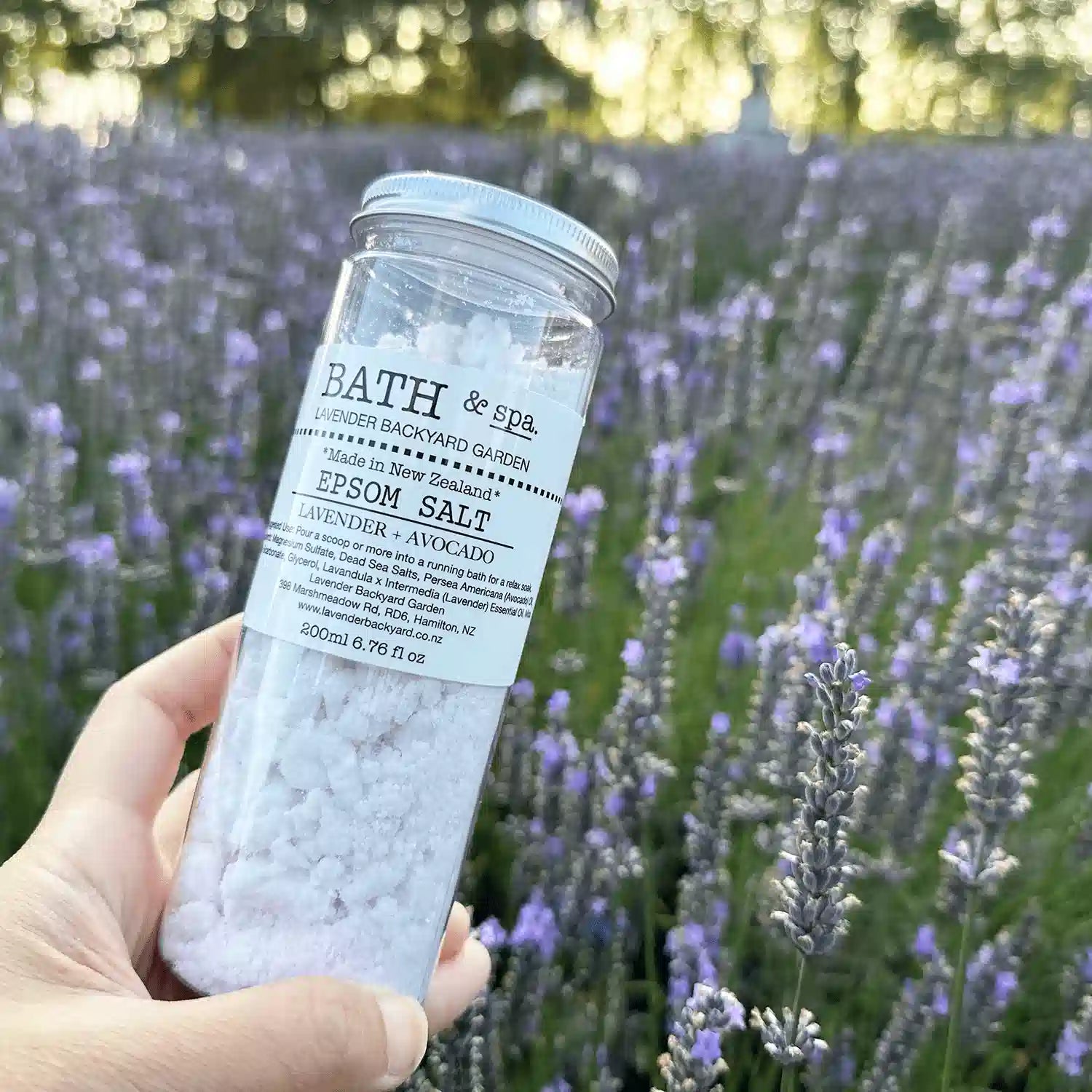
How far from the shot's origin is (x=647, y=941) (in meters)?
1.42

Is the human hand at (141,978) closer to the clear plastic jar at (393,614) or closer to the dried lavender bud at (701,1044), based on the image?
the clear plastic jar at (393,614)

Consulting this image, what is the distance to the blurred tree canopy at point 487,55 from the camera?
1502cm

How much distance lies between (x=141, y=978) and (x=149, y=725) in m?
0.26

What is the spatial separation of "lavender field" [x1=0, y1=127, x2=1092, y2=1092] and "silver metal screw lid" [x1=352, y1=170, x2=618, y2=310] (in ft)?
1.42

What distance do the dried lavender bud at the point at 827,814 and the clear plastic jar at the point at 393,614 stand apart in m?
0.29

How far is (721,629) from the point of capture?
221cm

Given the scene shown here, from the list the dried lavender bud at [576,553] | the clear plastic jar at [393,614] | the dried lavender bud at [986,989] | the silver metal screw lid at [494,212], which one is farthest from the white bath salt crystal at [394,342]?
the dried lavender bud at [986,989]

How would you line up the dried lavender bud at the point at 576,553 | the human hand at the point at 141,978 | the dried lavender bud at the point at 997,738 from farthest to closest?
the dried lavender bud at the point at 576,553, the dried lavender bud at the point at 997,738, the human hand at the point at 141,978

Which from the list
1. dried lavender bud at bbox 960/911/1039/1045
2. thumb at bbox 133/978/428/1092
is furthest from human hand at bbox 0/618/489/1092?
dried lavender bud at bbox 960/911/1039/1045

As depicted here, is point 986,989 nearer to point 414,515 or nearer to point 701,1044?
point 701,1044

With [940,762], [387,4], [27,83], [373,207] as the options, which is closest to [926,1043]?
[940,762]

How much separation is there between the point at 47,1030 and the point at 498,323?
0.66 m

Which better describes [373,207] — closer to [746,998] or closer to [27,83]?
[746,998]

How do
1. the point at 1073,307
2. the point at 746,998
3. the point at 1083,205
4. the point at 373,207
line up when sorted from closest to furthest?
the point at 373,207 → the point at 746,998 → the point at 1073,307 → the point at 1083,205
